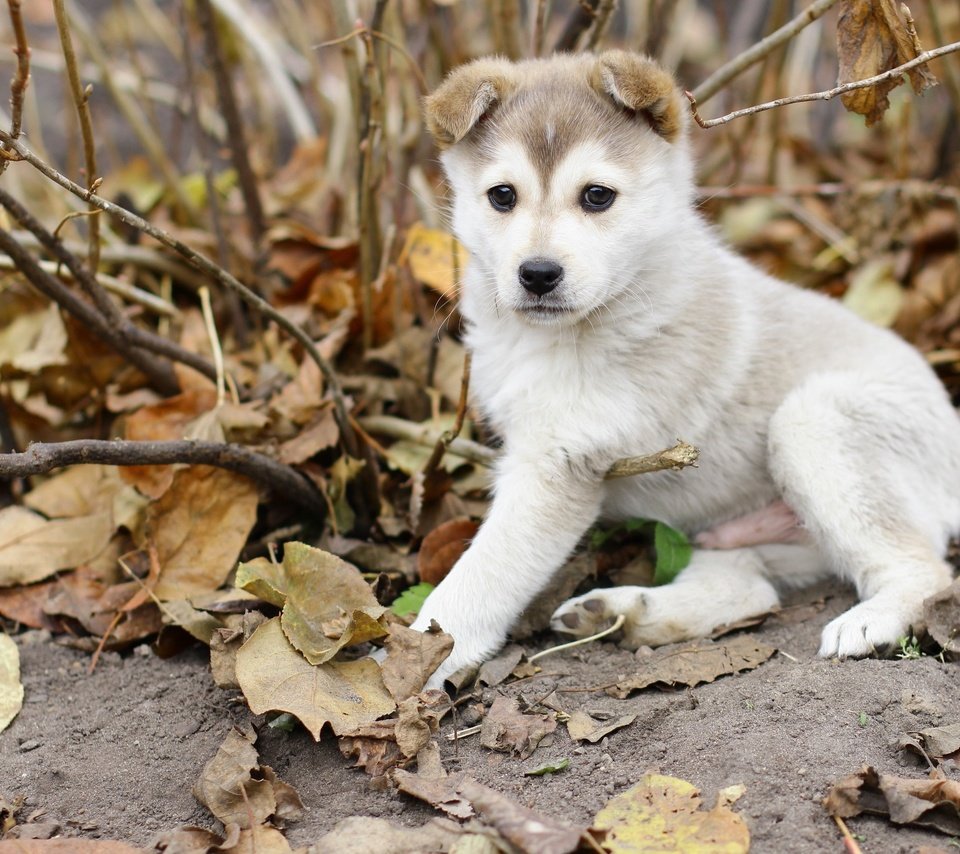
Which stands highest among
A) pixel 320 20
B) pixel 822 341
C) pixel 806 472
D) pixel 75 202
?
pixel 320 20

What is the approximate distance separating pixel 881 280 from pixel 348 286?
294cm

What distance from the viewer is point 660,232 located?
3.74 metres

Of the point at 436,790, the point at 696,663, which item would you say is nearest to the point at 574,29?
the point at 696,663

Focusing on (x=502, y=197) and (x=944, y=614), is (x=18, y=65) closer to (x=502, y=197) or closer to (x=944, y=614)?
(x=502, y=197)

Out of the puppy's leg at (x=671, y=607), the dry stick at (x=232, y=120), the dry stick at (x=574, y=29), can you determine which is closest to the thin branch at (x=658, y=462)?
the puppy's leg at (x=671, y=607)

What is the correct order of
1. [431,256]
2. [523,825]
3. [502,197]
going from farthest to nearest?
1. [431,256]
2. [502,197]
3. [523,825]

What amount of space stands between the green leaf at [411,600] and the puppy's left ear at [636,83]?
1.83 metres

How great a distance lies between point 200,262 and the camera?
137 inches

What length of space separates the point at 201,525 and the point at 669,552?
1.79 m

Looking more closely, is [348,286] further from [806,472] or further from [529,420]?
[806,472]

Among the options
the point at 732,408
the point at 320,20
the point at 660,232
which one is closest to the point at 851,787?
the point at 732,408

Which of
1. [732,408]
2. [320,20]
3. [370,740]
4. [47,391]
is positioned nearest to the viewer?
[370,740]

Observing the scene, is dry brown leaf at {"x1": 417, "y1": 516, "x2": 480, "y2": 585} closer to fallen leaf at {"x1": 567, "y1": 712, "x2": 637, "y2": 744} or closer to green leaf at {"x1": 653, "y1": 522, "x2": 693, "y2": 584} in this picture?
green leaf at {"x1": 653, "y1": 522, "x2": 693, "y2": 584}

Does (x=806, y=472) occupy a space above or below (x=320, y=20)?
below
